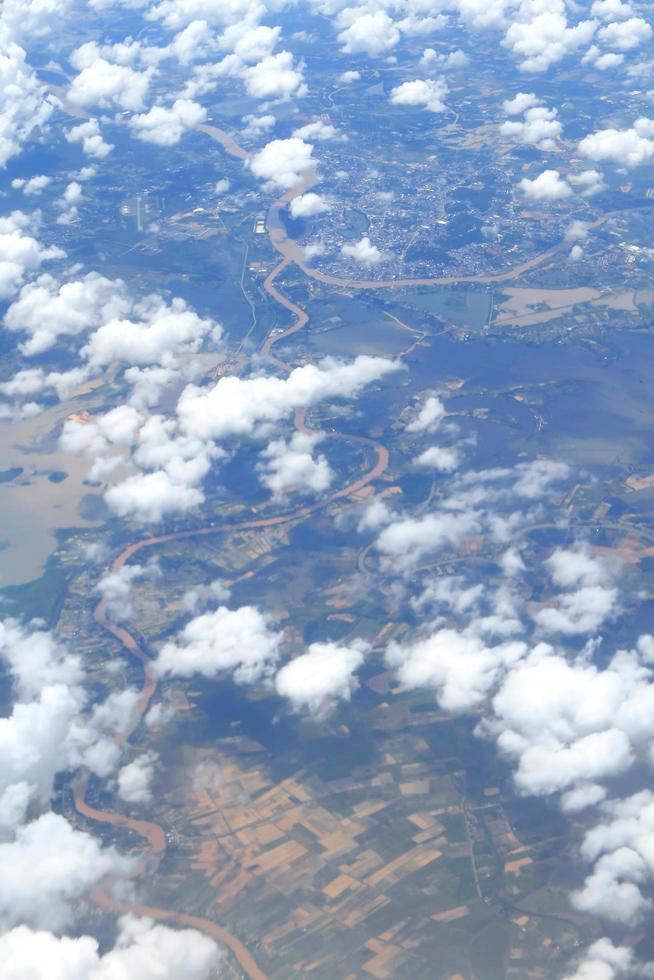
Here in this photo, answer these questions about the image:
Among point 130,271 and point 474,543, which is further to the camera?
point 130,271

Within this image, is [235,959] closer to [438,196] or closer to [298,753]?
[298,753]

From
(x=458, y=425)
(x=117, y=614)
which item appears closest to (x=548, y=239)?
(x=458, y=425)

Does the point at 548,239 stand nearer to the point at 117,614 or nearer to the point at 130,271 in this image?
the point at 130,271

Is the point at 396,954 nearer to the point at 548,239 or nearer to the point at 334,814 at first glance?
the point at 334,814

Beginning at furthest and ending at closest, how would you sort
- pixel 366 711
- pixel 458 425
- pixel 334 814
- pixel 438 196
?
pixel 438 196 → pixel 458 425 → pixel 366 711 → pixel 334 814

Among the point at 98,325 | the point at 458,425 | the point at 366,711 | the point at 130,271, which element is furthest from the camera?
the point at 130,271

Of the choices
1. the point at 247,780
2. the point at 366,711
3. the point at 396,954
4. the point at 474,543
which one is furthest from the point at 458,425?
the point at 396,954

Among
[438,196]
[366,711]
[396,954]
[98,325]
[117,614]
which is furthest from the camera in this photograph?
[438,196]

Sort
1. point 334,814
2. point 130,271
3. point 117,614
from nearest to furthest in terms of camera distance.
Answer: point 334,814, point 117,614, point 130,271

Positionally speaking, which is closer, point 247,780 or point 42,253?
point 247,780
